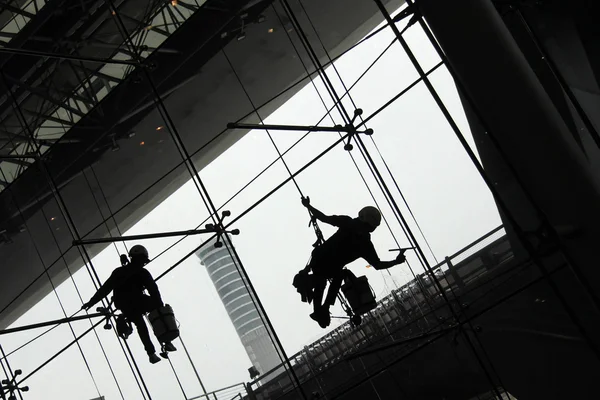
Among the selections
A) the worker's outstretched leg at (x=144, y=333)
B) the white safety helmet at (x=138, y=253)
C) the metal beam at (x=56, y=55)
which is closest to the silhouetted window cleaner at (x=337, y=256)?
the white safety helmet at (x=138, y=253)

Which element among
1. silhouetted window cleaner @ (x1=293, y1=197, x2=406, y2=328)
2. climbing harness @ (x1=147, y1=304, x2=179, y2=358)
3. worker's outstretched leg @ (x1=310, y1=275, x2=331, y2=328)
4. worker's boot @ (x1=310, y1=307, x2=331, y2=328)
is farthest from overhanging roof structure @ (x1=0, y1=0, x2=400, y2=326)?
worker's boot @ (x1=310, y1=307, x2=331, y2=328)

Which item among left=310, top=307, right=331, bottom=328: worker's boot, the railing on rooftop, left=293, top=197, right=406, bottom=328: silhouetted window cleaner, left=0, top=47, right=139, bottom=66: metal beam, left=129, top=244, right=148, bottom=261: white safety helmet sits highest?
left=0, top=47, right=139, bottom=66: metal beam

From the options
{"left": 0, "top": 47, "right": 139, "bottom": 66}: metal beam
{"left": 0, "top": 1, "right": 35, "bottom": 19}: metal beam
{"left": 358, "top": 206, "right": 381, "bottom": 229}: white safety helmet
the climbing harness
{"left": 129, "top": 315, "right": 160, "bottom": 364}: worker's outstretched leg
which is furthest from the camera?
{"left": 0, "top": 1, "right": 35, "bottom": 19}: metal beam

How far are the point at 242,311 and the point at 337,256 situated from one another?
114 inches

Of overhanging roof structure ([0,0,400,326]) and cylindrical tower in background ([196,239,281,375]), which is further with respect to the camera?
overhanging roof structure ([0,0,400,326])

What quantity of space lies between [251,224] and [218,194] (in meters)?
0.82

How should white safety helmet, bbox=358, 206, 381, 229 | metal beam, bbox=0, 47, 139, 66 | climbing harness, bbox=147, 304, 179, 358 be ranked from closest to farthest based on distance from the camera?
1. white safety helmet, bbox=358, 206, 381, 229
2. metal beam, bbox=0, 47, 139, 66
3. climbing harness, bbox=147, 304, 179, 358

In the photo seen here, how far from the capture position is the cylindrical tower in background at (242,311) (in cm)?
928

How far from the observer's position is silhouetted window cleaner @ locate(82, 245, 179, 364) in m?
7.87

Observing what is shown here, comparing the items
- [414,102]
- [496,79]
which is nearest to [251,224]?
[414,102]

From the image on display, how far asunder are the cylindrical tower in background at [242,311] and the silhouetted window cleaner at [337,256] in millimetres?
2348

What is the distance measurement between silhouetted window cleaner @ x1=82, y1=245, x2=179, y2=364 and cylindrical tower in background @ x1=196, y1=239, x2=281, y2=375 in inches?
57.1

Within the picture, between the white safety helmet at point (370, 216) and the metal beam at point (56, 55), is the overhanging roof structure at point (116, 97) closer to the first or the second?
the metal beam at point (56, 55)

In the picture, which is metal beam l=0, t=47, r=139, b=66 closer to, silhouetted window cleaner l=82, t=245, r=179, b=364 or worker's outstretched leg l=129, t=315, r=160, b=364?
silhouetted window cleaner l=82, t=245, r=179, b=364
